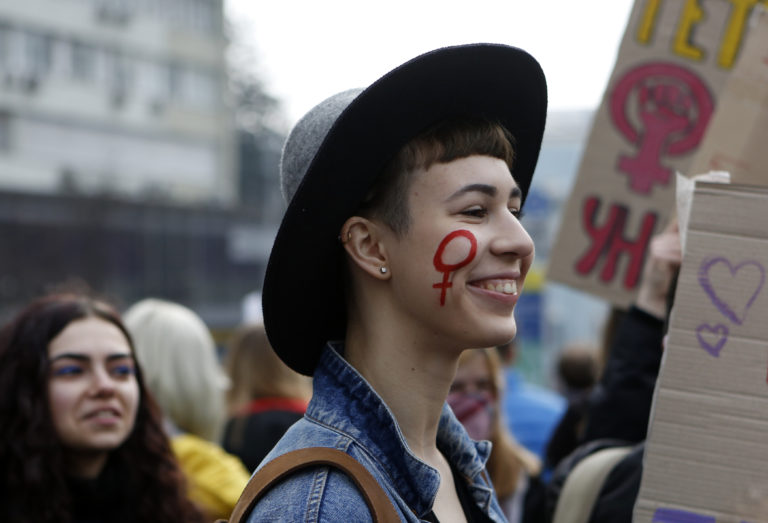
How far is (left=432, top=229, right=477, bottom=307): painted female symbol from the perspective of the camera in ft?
5.75

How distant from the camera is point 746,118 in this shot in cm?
237

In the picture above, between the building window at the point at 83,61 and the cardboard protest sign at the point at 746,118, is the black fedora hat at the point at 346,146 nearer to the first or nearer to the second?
the cardboard protest sign at the point at 746,118

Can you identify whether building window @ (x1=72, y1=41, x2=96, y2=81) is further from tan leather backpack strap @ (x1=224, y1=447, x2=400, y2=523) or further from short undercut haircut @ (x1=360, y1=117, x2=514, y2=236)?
tan leather backpack strap @ (x1=224, y1=447, x2=400, y2=523)

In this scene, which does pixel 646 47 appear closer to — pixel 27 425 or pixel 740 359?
pixel 740 359

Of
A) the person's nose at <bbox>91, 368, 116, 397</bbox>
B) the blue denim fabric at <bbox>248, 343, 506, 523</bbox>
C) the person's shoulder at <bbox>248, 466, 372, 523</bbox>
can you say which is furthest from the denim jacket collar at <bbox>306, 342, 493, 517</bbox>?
the person's nose at <bbox>91, 368, 116, 397</bbox>

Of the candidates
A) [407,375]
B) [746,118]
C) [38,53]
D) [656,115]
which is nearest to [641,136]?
[656,115]

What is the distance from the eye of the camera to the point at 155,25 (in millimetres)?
29500

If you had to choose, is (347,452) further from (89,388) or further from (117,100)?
(117,100)

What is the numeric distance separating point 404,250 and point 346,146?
0.68 feet

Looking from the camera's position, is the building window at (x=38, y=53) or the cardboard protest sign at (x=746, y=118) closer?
the cardboard protest sign at (x=746, y=118)

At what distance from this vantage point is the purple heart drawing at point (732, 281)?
1.79m

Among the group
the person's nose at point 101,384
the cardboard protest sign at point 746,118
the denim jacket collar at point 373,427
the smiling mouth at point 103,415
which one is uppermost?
the cardboard protest sign at point 746,118

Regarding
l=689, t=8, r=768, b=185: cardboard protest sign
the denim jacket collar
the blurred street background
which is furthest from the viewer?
the blurred street background

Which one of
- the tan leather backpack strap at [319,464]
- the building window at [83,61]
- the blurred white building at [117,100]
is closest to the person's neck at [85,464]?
the tan leather backpack strap at [319,464]
